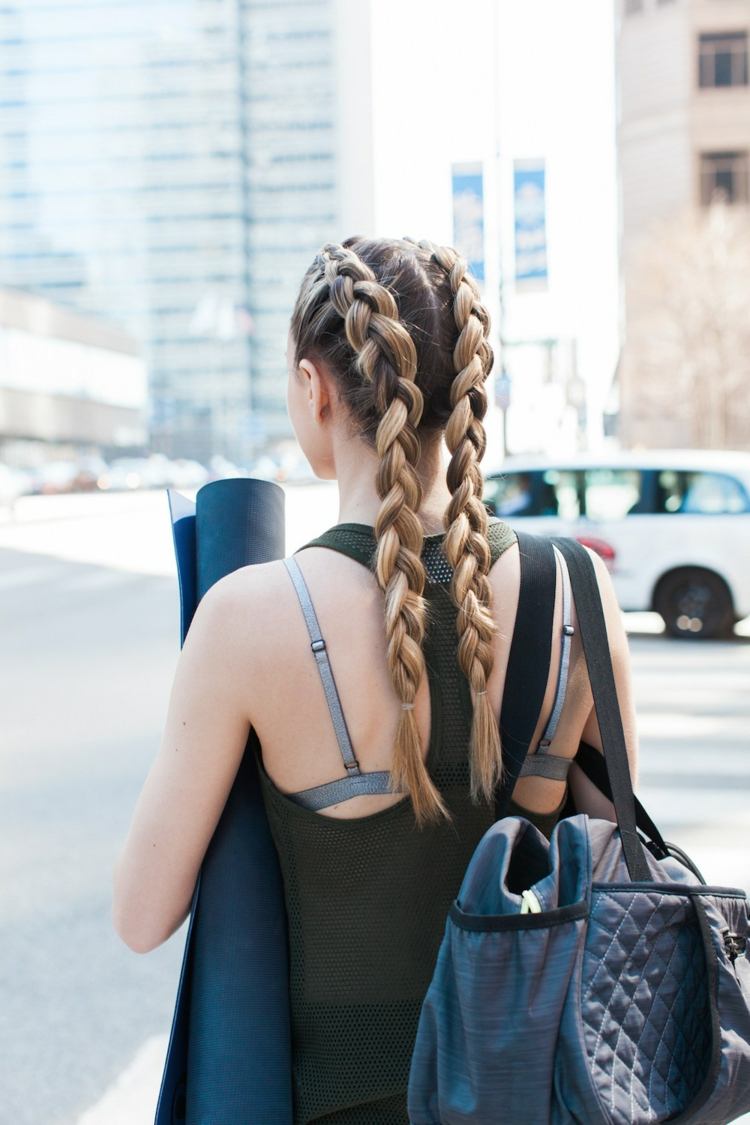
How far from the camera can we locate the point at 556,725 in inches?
60.9

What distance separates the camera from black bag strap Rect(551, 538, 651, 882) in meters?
1.45

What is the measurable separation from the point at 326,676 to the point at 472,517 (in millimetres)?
266

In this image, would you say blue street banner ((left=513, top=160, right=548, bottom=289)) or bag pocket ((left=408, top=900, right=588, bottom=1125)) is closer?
bag pocket ((left=408, top=900, right=588, bottom=1125))

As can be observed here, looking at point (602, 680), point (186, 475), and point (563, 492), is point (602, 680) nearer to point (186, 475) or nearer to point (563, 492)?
point (563, 492)

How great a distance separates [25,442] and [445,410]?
297ft

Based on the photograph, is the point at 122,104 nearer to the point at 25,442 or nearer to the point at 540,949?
the point at 25,442

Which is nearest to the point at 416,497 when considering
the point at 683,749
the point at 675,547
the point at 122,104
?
the point at 683,749

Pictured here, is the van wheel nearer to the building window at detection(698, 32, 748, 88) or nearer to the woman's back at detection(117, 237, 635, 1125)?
the woman's back at detection(117, 237, 635, 1125)

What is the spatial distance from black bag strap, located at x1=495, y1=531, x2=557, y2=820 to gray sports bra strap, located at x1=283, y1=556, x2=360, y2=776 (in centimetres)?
19

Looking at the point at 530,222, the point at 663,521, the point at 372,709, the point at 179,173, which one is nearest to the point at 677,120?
the point at 530,222

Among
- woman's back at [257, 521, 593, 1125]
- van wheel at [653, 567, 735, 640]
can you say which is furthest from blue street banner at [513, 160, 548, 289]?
woman's back at [257, 521, 593, 1125]

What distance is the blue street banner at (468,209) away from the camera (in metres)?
24.7

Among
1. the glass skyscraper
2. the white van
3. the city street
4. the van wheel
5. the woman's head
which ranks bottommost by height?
the city street

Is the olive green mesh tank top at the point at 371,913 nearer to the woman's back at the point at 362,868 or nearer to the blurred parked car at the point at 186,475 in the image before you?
the woman's back at the point at 362,868
